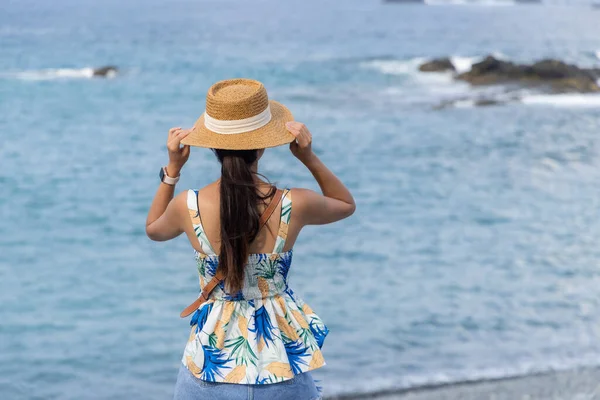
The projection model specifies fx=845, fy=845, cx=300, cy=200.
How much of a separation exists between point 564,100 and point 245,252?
68.6 feet

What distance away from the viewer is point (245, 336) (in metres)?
2.68

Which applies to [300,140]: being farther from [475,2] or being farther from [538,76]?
[475,2]

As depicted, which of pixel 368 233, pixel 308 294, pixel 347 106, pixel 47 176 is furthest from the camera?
pixel 347 106

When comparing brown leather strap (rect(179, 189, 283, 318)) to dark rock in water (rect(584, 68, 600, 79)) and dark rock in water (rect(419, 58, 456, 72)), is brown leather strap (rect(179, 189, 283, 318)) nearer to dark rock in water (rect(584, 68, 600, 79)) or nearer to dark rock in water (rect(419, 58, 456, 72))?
dark rock in water (rect(584, 68, 600, 79))

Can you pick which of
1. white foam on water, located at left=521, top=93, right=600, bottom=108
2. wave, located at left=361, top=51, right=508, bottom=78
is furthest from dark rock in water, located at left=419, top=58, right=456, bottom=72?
white foam on water, located at left=521, top=93, right=600, bottom=108

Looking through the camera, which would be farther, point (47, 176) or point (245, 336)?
point (47, 176)

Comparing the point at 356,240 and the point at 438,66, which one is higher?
the point at 356,240

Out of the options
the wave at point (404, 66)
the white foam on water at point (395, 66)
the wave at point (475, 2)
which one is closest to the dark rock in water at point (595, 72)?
the wave at point (404, 66)

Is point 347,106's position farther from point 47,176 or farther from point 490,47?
point 490,47

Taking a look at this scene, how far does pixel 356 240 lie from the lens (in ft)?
33.2

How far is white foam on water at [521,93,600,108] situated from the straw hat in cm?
1989

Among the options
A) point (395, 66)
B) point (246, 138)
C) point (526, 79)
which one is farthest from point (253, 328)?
point (395, 66)

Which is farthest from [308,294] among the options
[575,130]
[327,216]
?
[575,130]

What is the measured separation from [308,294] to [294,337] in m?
5.52
